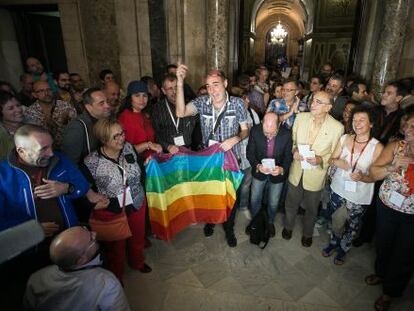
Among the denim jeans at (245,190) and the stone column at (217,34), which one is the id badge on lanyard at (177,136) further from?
the stone column at (217,34)

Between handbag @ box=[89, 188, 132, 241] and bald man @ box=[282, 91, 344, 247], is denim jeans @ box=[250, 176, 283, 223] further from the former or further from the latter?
handbag @ box=[89, 188, 132, 241]

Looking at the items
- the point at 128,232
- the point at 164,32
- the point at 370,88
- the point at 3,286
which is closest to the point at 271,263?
the point at 128,232

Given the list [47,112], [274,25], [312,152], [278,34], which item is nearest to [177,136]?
[312,152]

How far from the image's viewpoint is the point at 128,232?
287cm

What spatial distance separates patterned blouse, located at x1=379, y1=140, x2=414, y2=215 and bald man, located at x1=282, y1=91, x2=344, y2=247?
74cm

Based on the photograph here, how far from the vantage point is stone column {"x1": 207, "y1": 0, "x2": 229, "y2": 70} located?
588cm

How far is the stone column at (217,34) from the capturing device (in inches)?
231

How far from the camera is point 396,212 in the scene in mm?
2615

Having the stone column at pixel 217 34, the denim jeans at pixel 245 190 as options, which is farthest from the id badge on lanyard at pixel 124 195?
the stone column at pixel 217 34

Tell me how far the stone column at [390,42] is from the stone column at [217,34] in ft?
11.0

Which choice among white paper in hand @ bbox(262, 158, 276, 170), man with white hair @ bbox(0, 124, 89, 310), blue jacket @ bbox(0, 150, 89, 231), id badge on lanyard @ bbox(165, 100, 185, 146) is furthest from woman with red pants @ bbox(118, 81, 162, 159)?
white paper in hand @ bbox(262, 158, 276, 170)

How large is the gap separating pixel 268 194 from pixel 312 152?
3.10 feet

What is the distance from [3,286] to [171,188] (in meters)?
1.89

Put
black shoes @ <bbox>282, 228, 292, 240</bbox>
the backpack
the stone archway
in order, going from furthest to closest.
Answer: the stone archway
black shoes @ <bbox>282, 228, 292, 240</bbox>
the backpack
